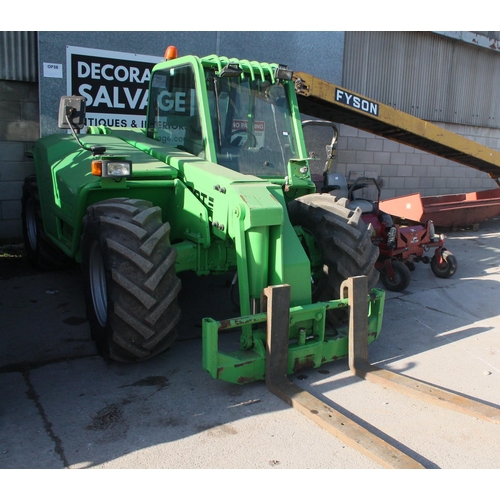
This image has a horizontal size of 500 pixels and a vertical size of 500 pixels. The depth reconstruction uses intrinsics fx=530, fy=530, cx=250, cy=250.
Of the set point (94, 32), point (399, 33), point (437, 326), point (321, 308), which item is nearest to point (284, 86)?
point (321, 308)

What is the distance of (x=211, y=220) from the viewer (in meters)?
4.29

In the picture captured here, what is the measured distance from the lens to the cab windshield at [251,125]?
4.75 metres

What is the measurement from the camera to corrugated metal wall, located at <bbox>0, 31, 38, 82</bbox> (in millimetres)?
7793

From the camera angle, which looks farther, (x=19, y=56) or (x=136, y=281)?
(x=19, y=56)

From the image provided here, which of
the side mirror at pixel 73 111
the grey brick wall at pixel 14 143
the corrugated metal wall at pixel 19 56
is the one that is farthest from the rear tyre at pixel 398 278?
the corrugated metal wall at pixel 19 56

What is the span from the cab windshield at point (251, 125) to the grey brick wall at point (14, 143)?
15.1 feet

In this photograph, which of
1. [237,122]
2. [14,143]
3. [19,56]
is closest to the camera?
[237,122]

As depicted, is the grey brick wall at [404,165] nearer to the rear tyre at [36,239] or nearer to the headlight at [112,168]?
the rear tyre at [36,239]

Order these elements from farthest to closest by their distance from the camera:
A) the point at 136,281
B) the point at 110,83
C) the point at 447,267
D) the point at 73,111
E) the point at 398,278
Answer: the point at 110,83, the point at 447,267, the point at 398,278, the point at 73,111, the point at 136,281

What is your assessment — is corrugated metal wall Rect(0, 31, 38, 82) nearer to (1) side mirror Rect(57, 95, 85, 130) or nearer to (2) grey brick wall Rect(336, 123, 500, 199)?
(1) side mirror Rect(57, 95, 85, 130)

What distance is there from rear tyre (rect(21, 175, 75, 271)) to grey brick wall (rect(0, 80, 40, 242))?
104 centimetres

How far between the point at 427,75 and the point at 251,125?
9.46m

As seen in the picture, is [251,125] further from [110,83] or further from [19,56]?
[19,56]

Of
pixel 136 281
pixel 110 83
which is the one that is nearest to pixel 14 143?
pixel 110 83
